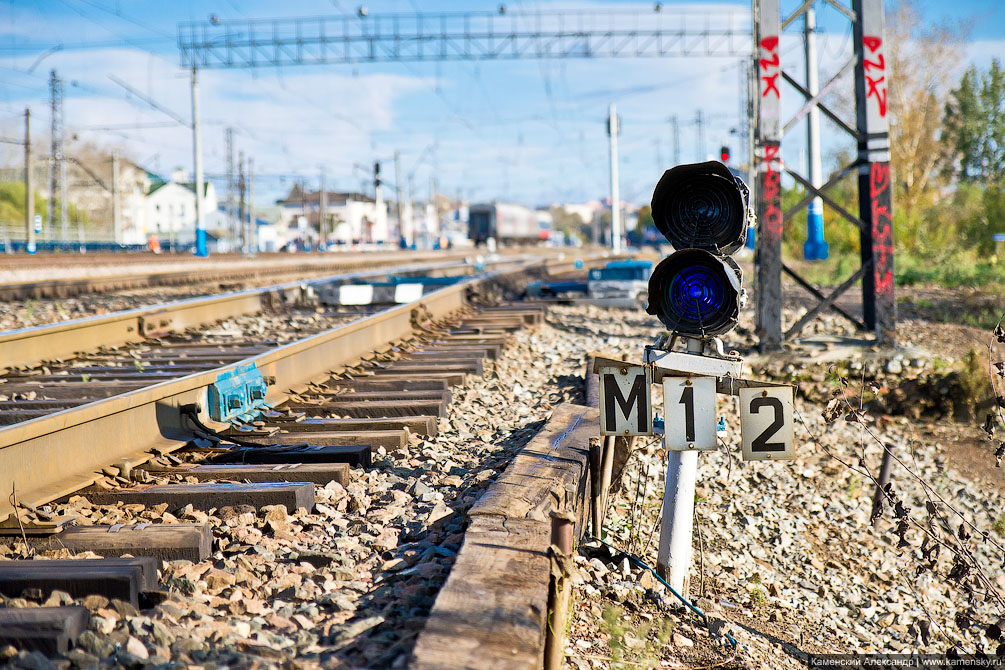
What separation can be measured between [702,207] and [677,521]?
1249 mm

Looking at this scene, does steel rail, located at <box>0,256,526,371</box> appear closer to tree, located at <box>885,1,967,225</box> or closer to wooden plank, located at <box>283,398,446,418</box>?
wooden plank, located at <box>283,398,446,418</box>

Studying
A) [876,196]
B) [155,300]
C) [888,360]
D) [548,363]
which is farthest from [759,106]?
[155,300]

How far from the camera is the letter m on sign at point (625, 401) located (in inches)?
143

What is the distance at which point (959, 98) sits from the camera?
37.0 metres

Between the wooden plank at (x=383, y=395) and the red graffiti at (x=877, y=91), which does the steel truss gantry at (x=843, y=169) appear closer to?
the red graffiti at (x=877, y=91)

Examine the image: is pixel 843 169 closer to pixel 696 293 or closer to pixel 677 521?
pixel 696 293

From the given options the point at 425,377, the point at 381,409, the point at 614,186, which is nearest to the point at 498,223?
the point at 614,186

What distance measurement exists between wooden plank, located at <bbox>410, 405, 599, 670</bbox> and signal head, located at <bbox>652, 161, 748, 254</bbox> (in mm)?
1017

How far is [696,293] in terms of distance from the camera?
145 inches

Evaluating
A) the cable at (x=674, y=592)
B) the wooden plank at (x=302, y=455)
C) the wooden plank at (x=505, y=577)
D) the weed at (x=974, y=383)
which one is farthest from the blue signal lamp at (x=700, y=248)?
the weed at (x=974, y=383)

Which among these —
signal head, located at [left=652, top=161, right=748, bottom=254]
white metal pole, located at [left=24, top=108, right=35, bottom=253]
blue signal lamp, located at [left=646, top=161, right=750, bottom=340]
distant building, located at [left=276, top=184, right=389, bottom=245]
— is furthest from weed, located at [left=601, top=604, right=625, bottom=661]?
distant building, located at [left=276, top=184, right=389, bottom=245]

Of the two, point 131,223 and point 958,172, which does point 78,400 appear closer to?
point 958,172

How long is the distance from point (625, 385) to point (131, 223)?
97.9 m

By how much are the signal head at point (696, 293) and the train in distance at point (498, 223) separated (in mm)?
64847
